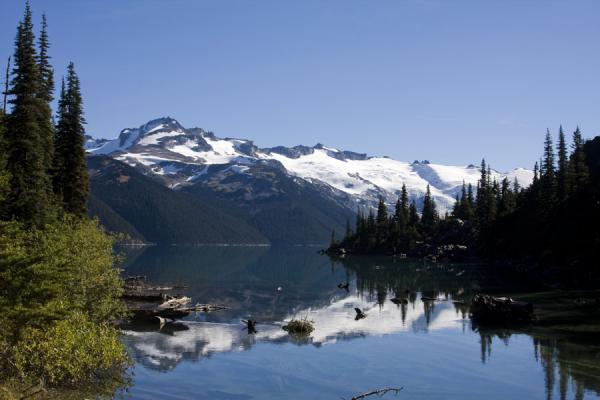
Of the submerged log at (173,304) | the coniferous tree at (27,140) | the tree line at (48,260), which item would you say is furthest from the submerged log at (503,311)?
the coniferous tree at (27,140)

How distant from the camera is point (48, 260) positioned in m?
29.3

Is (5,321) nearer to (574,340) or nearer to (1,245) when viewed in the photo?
(1,245)

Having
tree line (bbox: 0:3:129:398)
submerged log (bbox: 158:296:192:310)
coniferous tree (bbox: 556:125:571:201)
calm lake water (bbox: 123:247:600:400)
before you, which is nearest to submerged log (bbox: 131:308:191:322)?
submerged log (bbox: 158:296:192:310)

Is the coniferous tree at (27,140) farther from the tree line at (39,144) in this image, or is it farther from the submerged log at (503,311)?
the submerged log at (503,311)

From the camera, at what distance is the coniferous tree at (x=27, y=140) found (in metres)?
51.6

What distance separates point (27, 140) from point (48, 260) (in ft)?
101

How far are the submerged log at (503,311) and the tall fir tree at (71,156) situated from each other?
4705cm

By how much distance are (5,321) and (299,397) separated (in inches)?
620

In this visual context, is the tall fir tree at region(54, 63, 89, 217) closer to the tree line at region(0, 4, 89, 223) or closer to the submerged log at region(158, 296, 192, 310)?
the tree line at region(0, 4, 89, 223)

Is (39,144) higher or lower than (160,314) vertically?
higher

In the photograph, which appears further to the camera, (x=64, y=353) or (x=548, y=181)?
(x=548, y=181)

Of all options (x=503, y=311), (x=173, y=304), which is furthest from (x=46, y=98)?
(x=503, y=311)

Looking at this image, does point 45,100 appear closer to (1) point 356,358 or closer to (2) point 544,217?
(1) point 356,358

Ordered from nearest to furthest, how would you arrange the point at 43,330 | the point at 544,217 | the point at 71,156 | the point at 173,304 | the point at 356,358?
the point at 43,330, the point at 356,358, the point at 173,304, the point at 71,156, the point at 544,217
